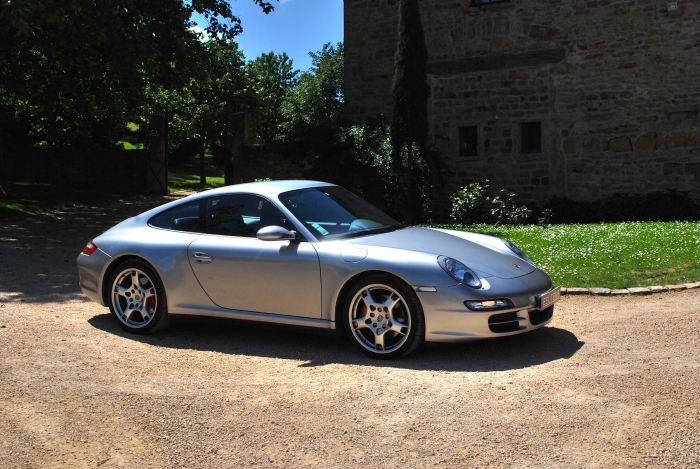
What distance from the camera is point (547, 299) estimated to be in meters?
5.99

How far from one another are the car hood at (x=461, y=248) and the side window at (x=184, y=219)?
5.09ft

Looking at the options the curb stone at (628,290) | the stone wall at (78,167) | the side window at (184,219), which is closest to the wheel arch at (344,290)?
the side window at (184,219)

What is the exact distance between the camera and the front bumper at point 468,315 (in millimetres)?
5516

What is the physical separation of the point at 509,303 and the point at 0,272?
7.71 m

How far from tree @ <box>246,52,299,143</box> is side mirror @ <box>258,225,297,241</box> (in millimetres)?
14800

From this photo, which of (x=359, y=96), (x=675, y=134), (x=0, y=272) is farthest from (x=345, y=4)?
(x=0, y=272)

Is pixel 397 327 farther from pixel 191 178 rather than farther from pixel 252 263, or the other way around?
pixel 191 178

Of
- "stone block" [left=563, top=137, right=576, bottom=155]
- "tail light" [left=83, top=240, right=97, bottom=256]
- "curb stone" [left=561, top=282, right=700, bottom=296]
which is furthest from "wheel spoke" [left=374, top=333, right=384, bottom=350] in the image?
"stone block" [left=563, top=137, right=576, bottom=155]

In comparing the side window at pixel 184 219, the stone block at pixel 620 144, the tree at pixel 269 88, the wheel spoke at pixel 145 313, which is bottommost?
the wheel spoke at pixel 145 313

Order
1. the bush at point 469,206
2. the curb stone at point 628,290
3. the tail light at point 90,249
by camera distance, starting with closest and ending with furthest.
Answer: the tail light at point 90,249
the curb stone at point 628,290
the bush at point 469,206

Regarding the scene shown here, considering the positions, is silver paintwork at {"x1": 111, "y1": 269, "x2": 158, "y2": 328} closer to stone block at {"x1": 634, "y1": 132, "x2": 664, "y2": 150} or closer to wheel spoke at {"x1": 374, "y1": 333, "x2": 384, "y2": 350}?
wheel spoke at {"x1": 374, "y1": 333, "x2": 384, "y2": 350}

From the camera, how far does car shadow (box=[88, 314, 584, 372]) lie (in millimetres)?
5605

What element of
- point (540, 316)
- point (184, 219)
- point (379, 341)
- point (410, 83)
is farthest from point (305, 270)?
point (410, 83)

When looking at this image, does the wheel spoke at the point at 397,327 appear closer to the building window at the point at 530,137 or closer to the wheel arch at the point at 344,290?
the wheel arch at the point at 344,290
